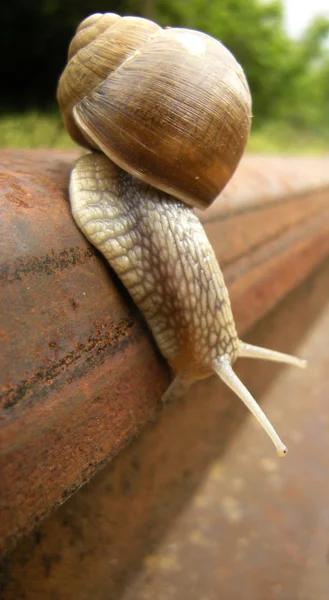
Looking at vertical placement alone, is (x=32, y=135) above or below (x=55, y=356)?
below

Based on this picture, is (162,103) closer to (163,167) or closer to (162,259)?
(163,167)

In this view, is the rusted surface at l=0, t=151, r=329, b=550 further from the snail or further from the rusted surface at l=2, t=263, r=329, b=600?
the rusted surface at l=2, t=263, r=329, b=600

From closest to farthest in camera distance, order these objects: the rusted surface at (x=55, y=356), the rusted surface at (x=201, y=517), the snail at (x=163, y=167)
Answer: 1. the rusted surface at (x=55, y=356)
2. the rusted surface at (x=201, y=517)
3. the snail at (x=163, y=167)

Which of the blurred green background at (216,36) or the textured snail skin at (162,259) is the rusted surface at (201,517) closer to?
the textured snail skin at (162,259)

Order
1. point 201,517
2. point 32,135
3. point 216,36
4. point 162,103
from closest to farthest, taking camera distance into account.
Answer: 1. point 162,103
2. point 201,517
3. point 32,135
4. point 216,36

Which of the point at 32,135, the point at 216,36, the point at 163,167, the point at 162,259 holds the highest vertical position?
the point at 163,167

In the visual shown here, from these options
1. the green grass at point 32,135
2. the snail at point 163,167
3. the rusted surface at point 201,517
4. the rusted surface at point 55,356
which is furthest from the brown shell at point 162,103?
the green grass at point 32,135

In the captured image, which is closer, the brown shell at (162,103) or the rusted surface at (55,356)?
the rusted surface at (55,356)

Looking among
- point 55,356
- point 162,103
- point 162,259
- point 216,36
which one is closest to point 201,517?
point 162,259
